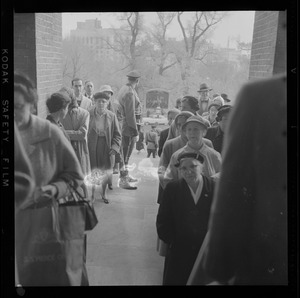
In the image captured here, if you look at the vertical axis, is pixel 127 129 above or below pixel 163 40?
below

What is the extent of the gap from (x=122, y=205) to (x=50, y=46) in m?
1.06

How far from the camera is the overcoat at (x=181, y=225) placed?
2.63 metres

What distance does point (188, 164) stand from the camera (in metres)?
2.65

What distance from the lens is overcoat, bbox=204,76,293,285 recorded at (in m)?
2.53

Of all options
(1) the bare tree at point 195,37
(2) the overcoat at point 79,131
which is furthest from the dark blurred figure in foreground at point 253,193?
(2) the overcoat at point 79,131

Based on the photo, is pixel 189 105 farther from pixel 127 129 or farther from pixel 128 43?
pixel 128 43

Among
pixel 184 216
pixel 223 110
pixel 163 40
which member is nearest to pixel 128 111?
pixel 163 40

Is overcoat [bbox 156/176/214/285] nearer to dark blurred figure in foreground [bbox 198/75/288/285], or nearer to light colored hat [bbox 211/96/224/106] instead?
dark blurred figure in foreground [bbox 198/75/288/285]

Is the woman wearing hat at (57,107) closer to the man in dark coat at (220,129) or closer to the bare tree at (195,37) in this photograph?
the bare tree at (195,37)

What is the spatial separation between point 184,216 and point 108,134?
69 centimetres

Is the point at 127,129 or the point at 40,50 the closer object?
the point at 40,50
